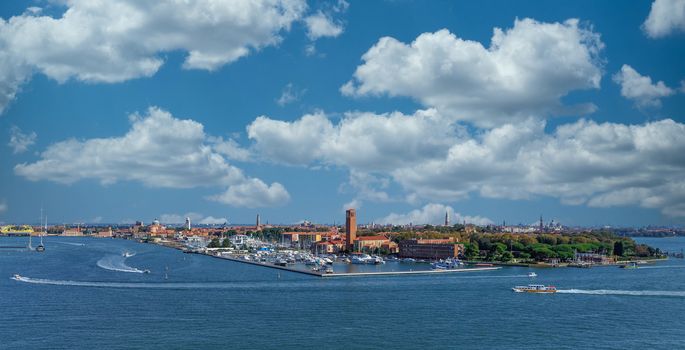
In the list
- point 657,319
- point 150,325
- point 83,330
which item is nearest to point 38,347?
point 83,330

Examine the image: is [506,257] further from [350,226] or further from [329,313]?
[329,313]

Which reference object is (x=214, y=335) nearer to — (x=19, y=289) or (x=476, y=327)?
(x=476, y=327)

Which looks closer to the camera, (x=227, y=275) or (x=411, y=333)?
(x=411, y=333)

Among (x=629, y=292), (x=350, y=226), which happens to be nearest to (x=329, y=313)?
(x=629, y=292)

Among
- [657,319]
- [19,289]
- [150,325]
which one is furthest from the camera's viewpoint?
[19,289]

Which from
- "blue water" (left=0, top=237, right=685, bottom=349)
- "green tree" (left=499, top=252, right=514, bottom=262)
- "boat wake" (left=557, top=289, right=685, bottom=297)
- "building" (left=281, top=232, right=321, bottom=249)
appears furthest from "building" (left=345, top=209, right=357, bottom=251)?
"boat wake" (left=557, top=289, right=685, bottom=297)

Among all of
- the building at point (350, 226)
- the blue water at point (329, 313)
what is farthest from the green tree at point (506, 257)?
the building at point (350, 226)

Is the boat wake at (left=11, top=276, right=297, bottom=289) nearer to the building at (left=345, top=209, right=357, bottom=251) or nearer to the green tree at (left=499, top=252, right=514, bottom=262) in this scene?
the green tree at (left=499, top=252, right=514, bottom=262)
